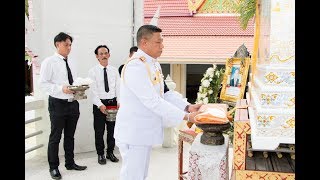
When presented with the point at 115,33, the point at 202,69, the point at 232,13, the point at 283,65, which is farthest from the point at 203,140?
the point at 202,69

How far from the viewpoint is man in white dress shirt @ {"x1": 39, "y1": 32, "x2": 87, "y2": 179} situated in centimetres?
493

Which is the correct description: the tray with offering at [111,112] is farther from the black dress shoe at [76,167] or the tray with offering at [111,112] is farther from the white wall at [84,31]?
the black dress shoe at [76,167]

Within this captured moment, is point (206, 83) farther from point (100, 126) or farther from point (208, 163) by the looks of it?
point (208, 163)

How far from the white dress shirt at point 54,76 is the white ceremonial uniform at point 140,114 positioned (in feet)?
5.45

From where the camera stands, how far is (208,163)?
127 inches

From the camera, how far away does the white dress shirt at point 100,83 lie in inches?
226

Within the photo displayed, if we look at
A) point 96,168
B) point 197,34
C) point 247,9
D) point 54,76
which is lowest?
point 96,168

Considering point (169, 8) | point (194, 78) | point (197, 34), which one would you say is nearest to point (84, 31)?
point (197, 34)

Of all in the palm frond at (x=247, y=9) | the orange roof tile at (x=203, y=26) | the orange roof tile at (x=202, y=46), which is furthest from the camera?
the orange roof tile at (x=203, y=26)

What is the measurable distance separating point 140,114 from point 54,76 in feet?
6.65

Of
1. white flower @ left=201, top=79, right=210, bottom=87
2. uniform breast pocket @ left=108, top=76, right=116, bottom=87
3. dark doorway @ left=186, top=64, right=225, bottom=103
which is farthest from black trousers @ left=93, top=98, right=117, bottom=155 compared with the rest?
dark doorway @ left=186, top=64, right=225, bottom=103

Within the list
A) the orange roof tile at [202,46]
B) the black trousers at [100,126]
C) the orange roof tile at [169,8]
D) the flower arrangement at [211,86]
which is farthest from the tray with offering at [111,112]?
the orange roof tile at [169,8]

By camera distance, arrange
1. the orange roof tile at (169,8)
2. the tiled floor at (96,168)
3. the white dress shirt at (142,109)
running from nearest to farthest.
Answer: the white dress shirt at (142,109) → the tiled floor at (96,168) → the orange roof tile at (169,8)
